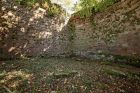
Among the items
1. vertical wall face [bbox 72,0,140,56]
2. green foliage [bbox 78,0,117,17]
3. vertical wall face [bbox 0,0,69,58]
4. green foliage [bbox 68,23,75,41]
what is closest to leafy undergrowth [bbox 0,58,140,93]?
vertical wall face [bbox 72,0,140,56]

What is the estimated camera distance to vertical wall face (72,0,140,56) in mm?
8906

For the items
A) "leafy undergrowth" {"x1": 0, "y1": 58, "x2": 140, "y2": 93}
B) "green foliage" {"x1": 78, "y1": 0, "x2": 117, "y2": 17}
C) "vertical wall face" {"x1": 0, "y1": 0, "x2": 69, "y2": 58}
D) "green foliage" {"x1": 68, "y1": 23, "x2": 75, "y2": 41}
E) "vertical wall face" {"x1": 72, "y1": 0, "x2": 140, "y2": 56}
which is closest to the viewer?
"leafy undergrowth" {"x1": 0, "y1": 58, "x2": 140, "y2": 93}

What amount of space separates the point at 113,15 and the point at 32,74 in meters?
5.19

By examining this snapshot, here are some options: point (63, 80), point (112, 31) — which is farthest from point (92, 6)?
point (63, 80)

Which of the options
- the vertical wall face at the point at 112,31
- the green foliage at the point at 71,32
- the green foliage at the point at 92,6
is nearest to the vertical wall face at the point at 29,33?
the green foliage at the point at 71,32

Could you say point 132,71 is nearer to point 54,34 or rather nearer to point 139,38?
point 139,38

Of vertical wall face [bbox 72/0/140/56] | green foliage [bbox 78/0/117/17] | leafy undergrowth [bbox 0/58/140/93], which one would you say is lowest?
leafy undergrowth [bbox 0/58/140/93]

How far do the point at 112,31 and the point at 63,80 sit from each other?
4457 mm

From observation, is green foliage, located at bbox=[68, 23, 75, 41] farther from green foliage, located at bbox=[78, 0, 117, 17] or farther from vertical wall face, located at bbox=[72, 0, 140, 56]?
green foliage, located at bbox=[78, 0, 117, 17]

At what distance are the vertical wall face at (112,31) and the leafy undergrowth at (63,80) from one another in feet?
4.67

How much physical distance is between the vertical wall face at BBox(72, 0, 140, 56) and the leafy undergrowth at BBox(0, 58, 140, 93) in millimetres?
1425

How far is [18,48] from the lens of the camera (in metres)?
10.2

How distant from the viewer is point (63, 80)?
681cm

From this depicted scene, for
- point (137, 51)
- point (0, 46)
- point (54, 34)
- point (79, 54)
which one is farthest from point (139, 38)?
point (0, 46)
